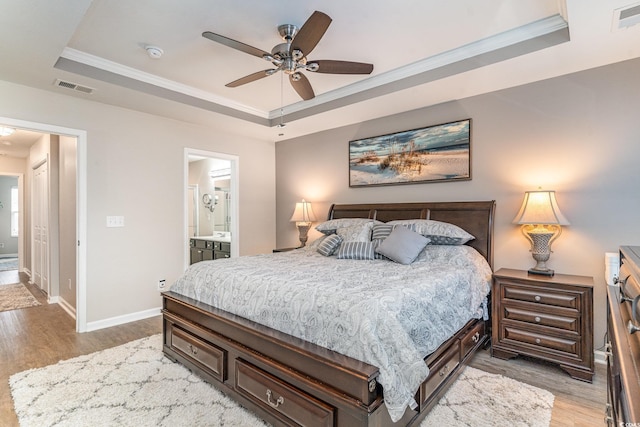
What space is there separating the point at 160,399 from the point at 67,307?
312cm

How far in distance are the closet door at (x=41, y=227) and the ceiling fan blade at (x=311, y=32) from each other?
504 centimetres

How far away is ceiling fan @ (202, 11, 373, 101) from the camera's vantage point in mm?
2090

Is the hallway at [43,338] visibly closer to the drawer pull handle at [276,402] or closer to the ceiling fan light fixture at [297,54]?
the drawer pull handle at [276,402]

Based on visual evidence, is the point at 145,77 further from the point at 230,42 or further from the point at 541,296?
the point at 541,296

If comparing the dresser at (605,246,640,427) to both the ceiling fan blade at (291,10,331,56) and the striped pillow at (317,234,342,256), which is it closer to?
the ceiling fan blade at (291,10,331,56)

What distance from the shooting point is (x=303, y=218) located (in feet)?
15.9

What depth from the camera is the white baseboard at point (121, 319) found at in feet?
11.8

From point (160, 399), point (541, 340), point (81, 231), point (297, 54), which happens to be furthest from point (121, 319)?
point (541, 340)

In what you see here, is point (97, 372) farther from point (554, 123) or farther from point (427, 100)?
point (554, 123)

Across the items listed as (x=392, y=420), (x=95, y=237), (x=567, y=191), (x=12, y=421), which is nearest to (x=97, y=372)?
(x=12, y=421)

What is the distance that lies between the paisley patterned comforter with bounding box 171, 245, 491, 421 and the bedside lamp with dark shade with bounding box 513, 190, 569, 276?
0.45 metres

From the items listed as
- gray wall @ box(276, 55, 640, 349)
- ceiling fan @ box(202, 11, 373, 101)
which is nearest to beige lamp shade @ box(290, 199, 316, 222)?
gray wall @ box(276, 55, 640, 349)

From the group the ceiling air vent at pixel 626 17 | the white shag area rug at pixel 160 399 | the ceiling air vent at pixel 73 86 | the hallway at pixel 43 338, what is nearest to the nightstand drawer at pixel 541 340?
the white shag area rug at pixel 160 399

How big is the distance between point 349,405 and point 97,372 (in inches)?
88.7
